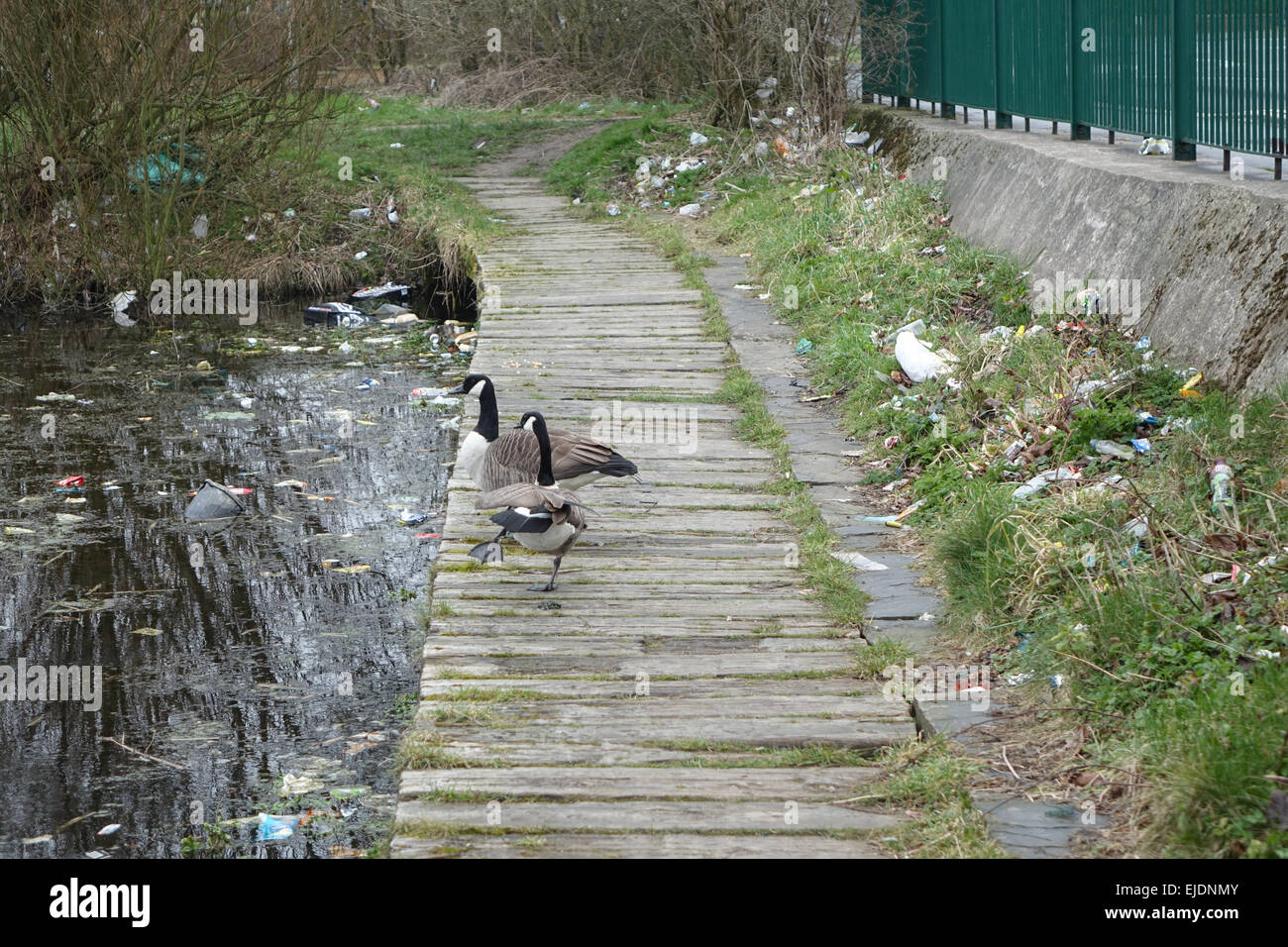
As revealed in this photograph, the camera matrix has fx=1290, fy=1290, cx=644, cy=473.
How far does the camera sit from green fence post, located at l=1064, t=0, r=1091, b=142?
9641mm

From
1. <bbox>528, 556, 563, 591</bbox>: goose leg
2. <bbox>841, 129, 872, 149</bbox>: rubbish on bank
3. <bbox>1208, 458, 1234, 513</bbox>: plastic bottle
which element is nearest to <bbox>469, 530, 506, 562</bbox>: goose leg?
<bbox>528, 556, 563, 591</bbox>: goose leg

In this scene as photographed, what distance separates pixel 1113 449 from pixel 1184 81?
10.1ft

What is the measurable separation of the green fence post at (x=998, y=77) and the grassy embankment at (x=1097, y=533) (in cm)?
220

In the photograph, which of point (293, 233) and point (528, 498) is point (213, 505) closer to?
point (528, 498)

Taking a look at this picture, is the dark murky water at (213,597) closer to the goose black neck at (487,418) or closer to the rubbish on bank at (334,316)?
the goose black neck at (487,418)

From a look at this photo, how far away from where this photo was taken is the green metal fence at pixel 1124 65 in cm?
696

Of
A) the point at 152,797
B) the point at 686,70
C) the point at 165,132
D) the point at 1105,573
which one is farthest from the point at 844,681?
the point at 686,70

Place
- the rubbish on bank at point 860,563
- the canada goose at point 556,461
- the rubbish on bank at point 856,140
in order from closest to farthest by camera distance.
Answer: the rubbish on bank at point 860,563 < the canada goose at point 556,461 < the rubbish on bank at point 856,140

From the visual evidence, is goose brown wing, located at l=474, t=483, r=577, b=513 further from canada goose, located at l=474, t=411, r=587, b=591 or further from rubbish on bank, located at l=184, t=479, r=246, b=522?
rubbish on bank, located at l=184, t=479, r=246, b=522

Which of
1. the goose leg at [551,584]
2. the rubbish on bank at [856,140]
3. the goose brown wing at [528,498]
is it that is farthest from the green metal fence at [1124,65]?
the goose leg at [551,584]

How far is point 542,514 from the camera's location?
213 inches

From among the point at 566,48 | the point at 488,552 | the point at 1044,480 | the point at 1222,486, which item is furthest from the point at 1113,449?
the point at 566,48

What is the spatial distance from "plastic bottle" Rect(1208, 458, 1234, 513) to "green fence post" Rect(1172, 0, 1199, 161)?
3.38m

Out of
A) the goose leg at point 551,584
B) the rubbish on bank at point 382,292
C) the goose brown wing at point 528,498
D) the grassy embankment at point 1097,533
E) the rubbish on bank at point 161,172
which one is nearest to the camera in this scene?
the grassy embankment at point 1097,533
